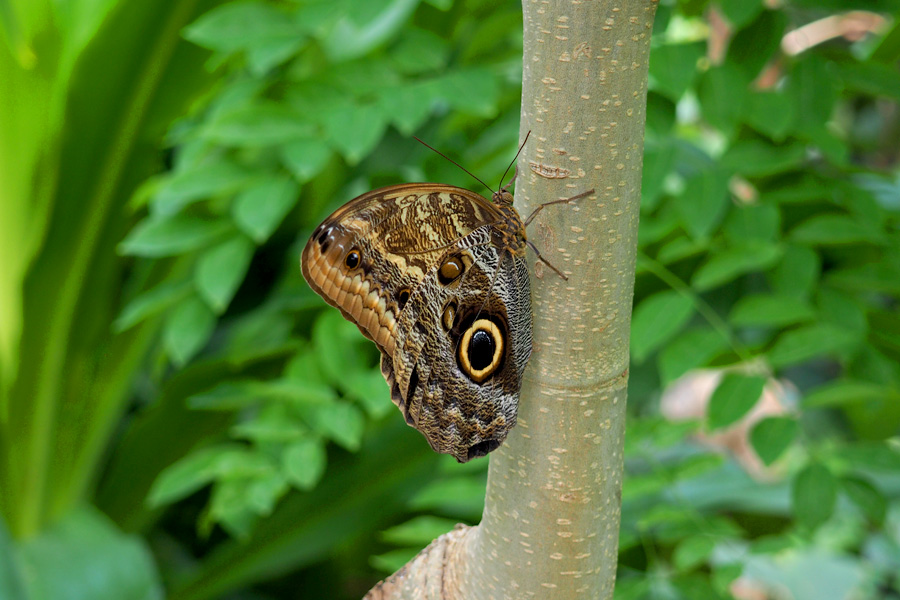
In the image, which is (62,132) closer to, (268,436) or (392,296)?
(268,436)

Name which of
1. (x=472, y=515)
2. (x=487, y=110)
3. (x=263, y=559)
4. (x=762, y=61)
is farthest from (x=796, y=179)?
(x=263, y=559)

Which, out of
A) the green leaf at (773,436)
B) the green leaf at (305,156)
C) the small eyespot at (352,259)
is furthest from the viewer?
the green leaf at (305,156)

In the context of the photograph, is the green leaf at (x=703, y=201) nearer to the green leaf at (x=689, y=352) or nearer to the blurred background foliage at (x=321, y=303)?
the blurred background foliage at (x=321, y=303)

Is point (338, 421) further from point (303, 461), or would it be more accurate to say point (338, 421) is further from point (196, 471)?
point (196, 471)

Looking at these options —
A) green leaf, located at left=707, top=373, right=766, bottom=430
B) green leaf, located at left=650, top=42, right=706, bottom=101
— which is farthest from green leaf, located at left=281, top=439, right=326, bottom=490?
green leaf, located at left=650, top=42, right=706, bottom=101

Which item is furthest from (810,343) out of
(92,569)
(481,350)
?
(92,569)

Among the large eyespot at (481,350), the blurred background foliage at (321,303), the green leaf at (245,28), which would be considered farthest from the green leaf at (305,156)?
the large eyespot at (481,350)
